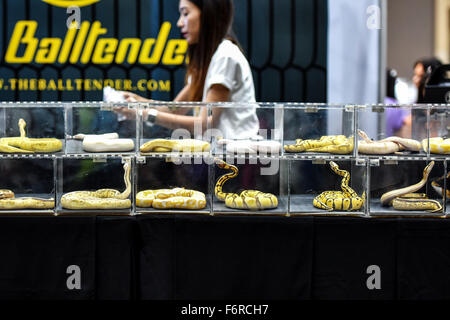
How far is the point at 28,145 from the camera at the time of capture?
2.36 meters

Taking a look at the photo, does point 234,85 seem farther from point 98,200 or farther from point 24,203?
point 24,203

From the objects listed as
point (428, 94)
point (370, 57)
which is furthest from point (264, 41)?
point (428, 94)

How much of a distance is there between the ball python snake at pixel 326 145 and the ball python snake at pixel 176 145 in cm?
39

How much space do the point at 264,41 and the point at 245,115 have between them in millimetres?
1296

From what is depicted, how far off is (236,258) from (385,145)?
2.88 feet

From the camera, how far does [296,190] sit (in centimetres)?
248

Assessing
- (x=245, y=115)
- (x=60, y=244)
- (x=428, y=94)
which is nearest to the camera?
(x=60, y=244)

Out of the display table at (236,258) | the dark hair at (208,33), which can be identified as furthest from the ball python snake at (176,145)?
the dark hair at (208,33)

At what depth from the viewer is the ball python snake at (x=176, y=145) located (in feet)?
7.80

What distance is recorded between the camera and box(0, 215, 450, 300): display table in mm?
2346

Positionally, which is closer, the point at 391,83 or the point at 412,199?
the point at 412,199

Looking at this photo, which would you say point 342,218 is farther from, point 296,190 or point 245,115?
point 245,115

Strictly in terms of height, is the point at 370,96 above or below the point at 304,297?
above

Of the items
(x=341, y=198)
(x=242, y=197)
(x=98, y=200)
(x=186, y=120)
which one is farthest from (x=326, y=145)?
(x=98, y=200)
